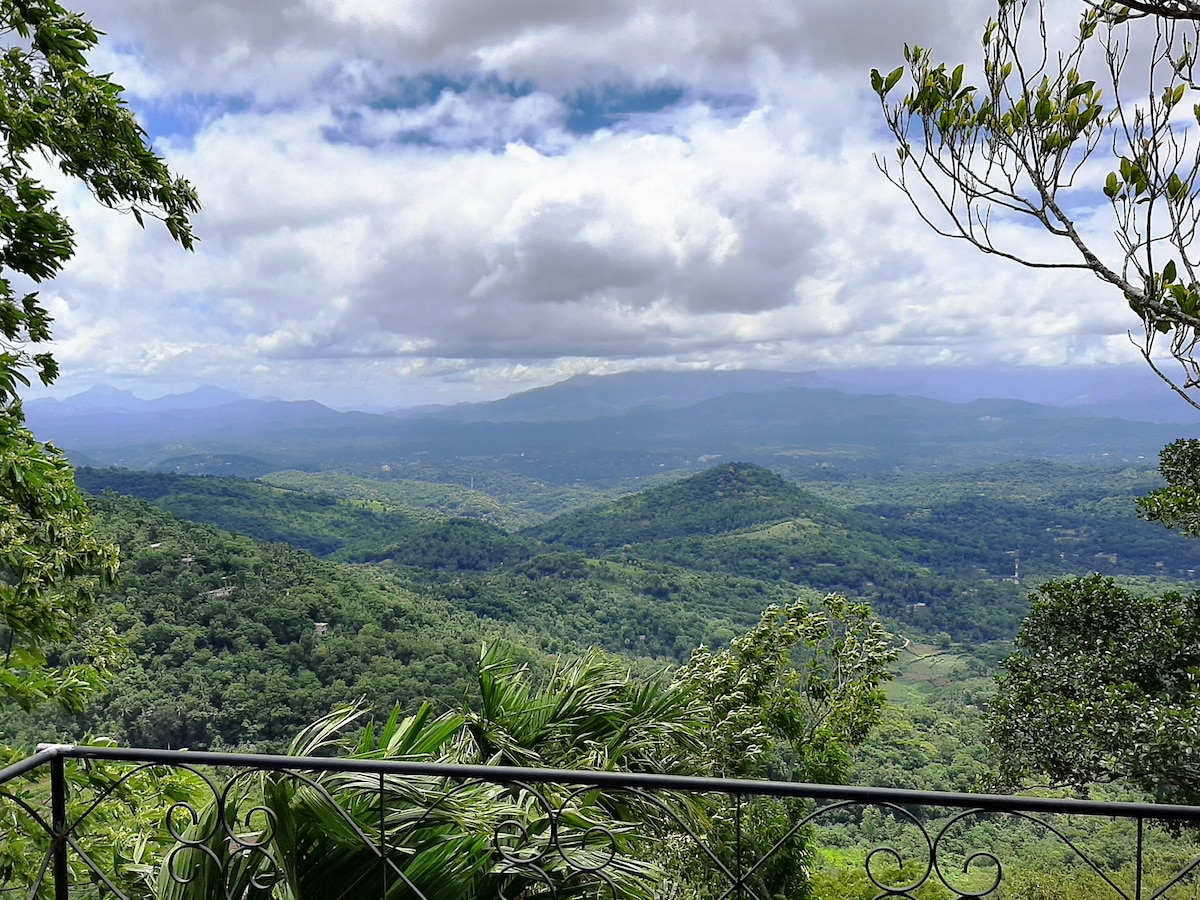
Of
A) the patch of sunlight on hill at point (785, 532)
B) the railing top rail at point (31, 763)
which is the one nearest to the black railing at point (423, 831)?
the railing top rail at point (31, 763)

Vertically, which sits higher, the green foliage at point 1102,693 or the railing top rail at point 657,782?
the railing top rail at point 657,782

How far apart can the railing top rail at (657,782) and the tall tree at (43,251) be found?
1733 millimetres

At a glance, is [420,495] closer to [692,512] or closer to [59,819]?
[692,512]

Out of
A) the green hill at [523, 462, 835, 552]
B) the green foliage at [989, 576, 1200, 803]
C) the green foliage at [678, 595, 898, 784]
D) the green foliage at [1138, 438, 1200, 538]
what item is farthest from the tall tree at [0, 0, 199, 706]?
the green hill at [523, 462, 835, 552]

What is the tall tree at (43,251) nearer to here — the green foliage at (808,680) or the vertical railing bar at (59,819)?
the vertical railing bar at (59,819)

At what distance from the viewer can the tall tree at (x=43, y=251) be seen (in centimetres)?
293

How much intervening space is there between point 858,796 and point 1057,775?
207 inches

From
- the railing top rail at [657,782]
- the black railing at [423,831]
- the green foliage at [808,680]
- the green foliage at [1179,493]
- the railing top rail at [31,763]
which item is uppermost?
the green foliage at [1179,493]

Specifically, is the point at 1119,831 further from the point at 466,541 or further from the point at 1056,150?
the point at 466,541

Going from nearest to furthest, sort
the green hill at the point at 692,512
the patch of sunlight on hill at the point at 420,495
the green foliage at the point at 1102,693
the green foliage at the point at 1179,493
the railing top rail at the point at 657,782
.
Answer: the railing top rail at the point at 657,782
the green foliage at the point at 1102,693
the green foliage at the point at 1179,493
the green hill at the point at 692,512
the patch of sunlight on hill at the point at 420,495

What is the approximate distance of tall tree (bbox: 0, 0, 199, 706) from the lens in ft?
9.61

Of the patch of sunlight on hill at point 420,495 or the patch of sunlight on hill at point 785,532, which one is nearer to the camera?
the patch of sunlight on hill at point 785,532

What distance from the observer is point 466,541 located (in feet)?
189

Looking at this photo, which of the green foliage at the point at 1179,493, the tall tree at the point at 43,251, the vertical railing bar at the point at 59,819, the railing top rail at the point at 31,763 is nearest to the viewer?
the railing top rail at the point at 31,763
